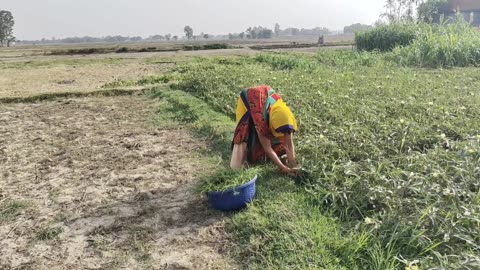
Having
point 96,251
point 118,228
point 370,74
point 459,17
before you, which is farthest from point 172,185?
point 459,17

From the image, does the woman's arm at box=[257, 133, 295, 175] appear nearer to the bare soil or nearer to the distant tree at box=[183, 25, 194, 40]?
the bare soil

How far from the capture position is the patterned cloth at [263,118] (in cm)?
307

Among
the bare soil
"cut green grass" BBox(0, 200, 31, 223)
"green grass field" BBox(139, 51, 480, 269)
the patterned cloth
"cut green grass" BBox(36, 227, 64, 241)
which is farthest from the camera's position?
the bare soil

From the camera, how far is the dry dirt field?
2363 mm

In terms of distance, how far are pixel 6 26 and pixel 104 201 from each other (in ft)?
214

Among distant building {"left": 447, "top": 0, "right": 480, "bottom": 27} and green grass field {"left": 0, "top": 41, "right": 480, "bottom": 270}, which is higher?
distant building {"left": 447, "top": 0, "right": 480, "bottom": 27}

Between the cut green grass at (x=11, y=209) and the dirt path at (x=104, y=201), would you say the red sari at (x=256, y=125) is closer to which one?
the dirt path at (x=104, y=201)

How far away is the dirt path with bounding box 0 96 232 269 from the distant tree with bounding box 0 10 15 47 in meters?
59.6

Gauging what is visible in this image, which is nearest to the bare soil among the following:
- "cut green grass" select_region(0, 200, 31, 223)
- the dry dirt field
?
the dry dirt field

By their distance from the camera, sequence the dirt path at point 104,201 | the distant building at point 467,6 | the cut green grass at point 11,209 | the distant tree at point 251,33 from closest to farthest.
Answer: the dirt path at point 104,201, the cut green grass at point 11,209, the distant building at point 467,6, the distant tree at point 251,33

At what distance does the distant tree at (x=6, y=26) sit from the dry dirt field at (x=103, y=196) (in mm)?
Result: 58825

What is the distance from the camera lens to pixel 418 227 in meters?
2.18

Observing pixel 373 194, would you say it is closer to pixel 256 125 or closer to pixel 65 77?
pixel 256 125

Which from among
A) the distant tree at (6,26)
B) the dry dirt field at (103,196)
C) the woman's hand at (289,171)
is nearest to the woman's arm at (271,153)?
the woman's hand at (289,171)
